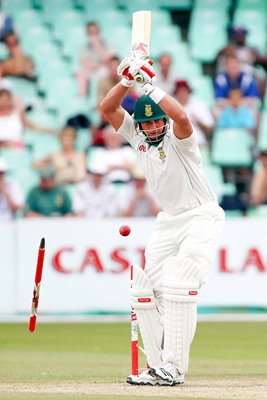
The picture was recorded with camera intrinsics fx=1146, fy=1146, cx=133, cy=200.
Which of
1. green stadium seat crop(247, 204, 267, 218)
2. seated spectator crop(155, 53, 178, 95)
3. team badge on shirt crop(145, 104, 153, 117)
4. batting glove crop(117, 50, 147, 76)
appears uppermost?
seated spectator crop(155, 53, 178, 95)

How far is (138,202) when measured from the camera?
15.1m

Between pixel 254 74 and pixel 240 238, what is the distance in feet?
12.3

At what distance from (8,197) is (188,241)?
25.5 ft

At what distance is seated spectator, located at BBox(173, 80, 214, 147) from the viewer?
54.3 feet

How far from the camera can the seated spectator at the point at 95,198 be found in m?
15.0

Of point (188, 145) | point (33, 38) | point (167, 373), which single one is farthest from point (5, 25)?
point (167, 373)

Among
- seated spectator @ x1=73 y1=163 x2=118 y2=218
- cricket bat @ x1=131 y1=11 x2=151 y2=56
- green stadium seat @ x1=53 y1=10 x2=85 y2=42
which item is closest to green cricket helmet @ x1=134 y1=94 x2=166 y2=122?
cricket bat @ x1=131 y1=11 x2=151 y2=56

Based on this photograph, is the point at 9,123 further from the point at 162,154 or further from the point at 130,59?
the point at 130,59

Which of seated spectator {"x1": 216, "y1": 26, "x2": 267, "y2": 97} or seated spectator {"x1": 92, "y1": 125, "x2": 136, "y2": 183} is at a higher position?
seated spectator {"x1": 216, "y1": 26, "x2": 267, "y2": 97}

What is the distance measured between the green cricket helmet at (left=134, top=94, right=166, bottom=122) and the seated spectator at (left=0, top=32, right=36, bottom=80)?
9655 millimetres

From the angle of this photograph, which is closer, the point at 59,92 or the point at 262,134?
the point at 262,134

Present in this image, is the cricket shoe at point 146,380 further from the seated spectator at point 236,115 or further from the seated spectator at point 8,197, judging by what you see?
the seated spectator at point 236,115

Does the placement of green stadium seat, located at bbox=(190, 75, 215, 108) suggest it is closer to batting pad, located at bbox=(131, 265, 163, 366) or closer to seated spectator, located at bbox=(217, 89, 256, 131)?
seated spectator, located at bbox=(217, 89, 256, 131)

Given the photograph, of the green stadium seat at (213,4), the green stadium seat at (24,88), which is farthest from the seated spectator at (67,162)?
the green stadium seat at (213,4)
